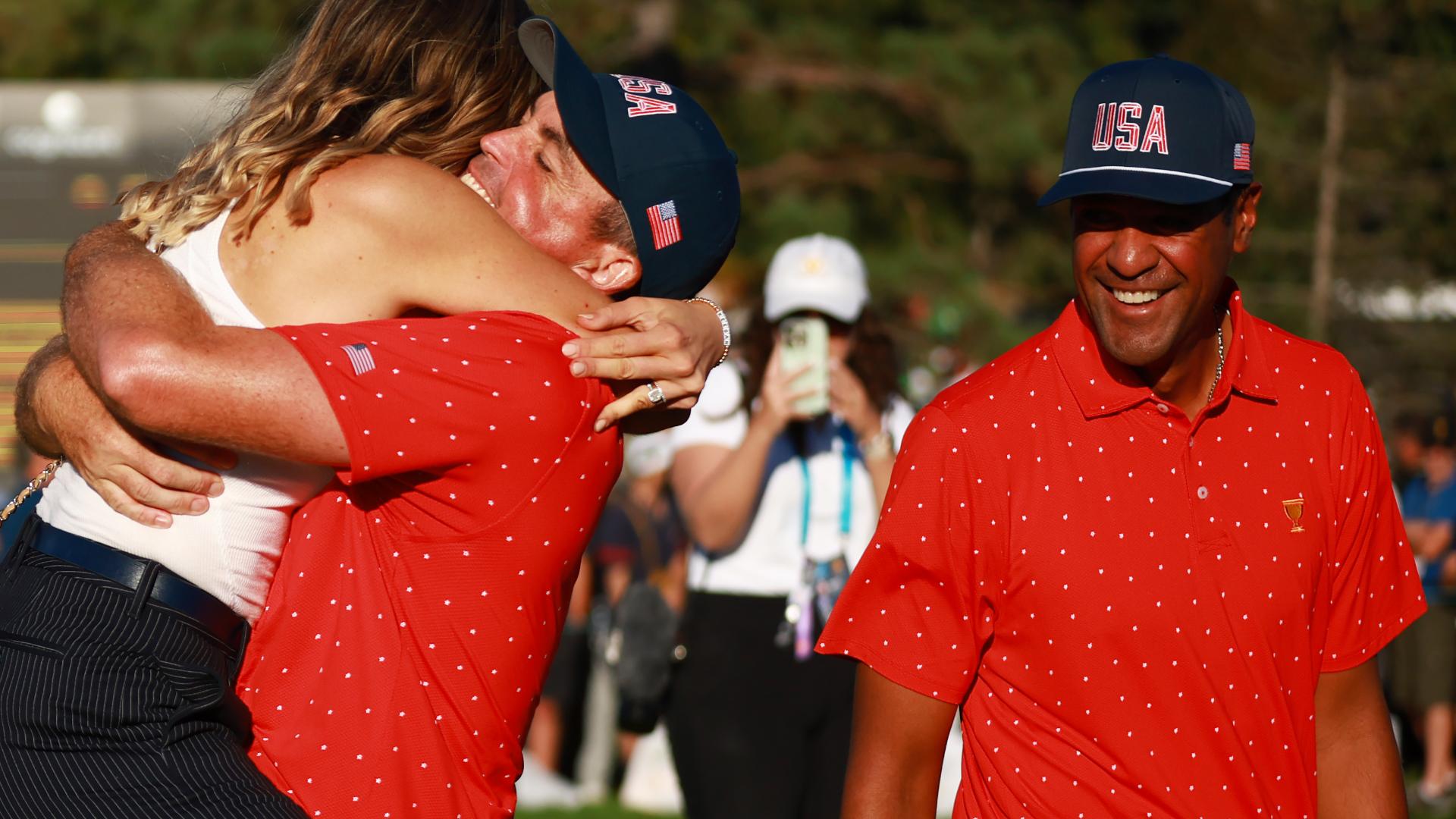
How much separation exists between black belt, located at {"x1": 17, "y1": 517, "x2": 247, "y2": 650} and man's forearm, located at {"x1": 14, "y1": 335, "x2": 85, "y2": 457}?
0.18m

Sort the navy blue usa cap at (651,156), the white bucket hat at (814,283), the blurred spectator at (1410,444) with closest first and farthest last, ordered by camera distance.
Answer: the navy blue usa cap at (651,156) → the white bucket hat at (814,283) → the blurred spectator at (1410,444)

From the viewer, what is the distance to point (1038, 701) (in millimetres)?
2857

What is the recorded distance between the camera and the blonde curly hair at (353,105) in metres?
2.33

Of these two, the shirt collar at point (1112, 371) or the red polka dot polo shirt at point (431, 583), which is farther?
the shirt collar at point (1112, 371)

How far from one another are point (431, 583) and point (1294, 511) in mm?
1576

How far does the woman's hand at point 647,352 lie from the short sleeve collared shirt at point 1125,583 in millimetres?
529

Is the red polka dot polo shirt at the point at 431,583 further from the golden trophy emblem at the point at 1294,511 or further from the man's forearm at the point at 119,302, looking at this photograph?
the golden trophy emblem at the point at 1294,511

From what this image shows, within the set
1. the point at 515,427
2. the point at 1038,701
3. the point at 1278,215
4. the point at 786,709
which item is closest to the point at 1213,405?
the point at 1038,701

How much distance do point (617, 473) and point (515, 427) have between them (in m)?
0.31

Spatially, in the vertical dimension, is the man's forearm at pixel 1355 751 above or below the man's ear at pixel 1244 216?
below

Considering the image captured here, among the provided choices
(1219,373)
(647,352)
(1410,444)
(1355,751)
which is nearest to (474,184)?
(647,352)

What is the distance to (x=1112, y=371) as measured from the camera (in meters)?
2.95

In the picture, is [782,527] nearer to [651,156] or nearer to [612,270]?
[612,270]

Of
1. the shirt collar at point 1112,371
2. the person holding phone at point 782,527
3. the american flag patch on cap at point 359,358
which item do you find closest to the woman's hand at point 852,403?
the person holding phone at point 782,527
